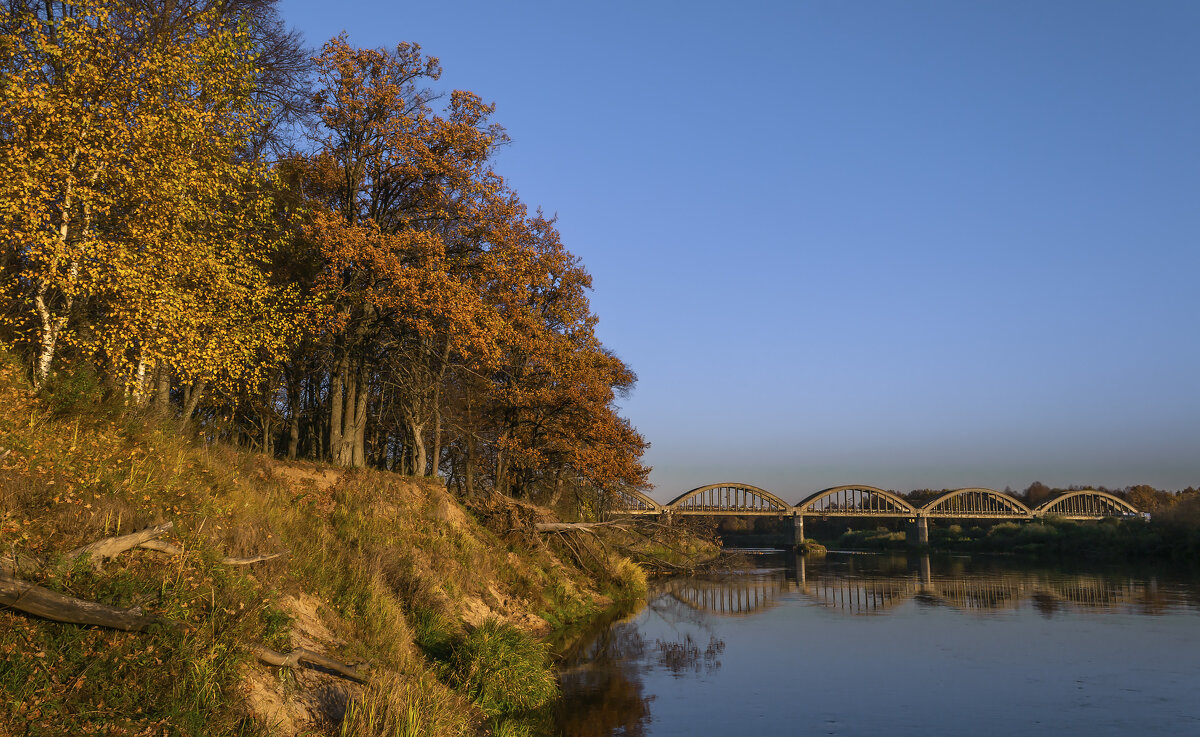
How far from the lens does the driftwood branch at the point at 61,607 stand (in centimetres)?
792

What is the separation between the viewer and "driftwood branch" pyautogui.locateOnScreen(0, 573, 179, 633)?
26.0ft

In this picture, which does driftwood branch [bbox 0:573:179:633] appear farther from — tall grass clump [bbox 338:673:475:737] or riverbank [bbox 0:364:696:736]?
tall grass clump [bbox 338:673:475:737]

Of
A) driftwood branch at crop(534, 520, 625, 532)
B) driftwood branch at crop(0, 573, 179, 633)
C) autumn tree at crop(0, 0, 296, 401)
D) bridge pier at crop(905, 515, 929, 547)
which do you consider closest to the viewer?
driftwood branch at crop(0, 573, 179, 633)

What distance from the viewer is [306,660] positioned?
11375 mm

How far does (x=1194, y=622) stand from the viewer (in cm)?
2884

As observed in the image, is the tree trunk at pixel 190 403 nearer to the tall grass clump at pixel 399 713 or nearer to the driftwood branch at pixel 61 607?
the tall grass clump at pixel 399 713

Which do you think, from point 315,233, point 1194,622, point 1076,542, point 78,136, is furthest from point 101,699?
point 1076,542

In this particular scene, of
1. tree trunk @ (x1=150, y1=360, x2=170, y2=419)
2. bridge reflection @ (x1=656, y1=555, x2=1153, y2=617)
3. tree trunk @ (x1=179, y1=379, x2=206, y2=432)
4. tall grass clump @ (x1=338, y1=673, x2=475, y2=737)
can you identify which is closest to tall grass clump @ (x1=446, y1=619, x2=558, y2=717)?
tall grass clump @ (x1=338, y1=673, x2=475, y2=737)

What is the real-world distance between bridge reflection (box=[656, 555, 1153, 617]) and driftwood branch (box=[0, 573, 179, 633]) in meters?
27.7

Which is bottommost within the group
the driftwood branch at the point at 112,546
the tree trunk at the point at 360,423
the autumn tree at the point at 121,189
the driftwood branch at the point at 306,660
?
the driftwood branch at the point at 306,660

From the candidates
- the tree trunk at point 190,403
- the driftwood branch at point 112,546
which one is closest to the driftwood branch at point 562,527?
the tree trunk at point 190,403

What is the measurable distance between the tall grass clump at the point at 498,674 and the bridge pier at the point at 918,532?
11413 cm

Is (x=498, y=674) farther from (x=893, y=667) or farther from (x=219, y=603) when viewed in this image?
(x=893, y=667)

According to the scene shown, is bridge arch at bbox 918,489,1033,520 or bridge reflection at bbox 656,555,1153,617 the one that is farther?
bridge arch at bbox 918,489,1033,520
